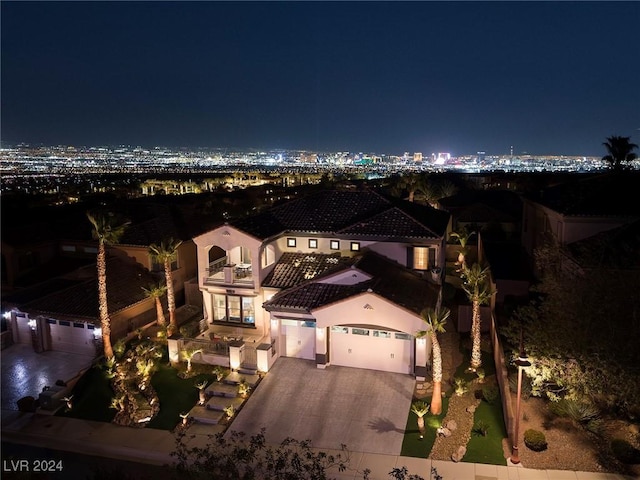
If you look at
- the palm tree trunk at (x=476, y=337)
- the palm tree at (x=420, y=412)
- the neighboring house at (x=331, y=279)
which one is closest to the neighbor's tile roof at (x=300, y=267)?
the neighboring house at (x=331, y=279)

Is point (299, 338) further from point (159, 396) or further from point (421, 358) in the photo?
point (159, 396)

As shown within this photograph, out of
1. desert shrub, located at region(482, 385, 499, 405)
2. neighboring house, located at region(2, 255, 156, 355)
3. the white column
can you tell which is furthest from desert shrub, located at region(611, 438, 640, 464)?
neighboring house, located at region(2, 255, 156, 355)

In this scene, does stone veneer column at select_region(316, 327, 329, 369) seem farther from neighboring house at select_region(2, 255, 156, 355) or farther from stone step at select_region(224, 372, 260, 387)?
neighboring house at select_region(2, 255, 156, 355)

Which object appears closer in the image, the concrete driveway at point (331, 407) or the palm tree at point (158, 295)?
the concrete driveway at point (331, 407)

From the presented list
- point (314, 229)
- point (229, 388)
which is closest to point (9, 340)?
point (229, 388)

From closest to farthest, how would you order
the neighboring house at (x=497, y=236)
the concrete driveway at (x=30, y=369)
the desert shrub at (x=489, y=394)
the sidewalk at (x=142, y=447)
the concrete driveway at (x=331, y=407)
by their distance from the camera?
the sidewalk at (x=142, y=447) < the concrete driveway at (x=331, y=407) < the desert shrub at (x=489, y=394) < the concrete driveway at (x=30, y=369) < the neighboring house at (x=497, y=236)

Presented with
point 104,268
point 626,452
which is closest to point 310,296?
point 104,268

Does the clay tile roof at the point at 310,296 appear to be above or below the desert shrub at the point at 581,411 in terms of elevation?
above

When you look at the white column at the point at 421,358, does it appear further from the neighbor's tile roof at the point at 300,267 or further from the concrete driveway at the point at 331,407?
the neighbor's tile roof at the point at 300,267
